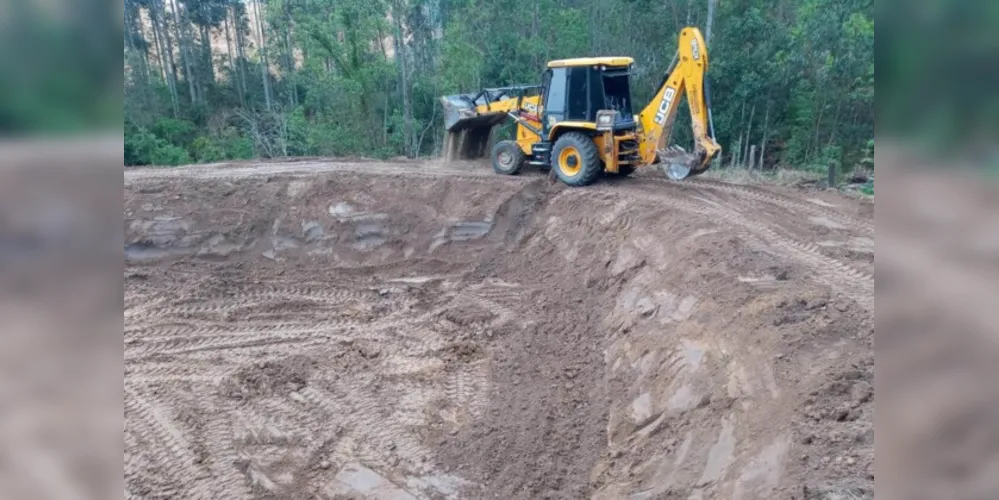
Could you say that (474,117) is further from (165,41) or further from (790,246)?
(165,41)

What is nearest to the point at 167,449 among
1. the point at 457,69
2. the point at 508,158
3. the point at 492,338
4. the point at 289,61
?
the point at 492,338

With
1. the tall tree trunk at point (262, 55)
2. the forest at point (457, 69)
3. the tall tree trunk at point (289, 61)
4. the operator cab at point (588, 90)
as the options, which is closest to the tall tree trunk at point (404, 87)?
the forest at point (457, 69)

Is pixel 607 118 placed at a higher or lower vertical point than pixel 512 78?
lower

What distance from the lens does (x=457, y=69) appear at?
21.7 meters

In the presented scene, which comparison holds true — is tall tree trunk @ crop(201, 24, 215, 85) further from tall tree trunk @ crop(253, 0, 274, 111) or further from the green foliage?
the green foliage

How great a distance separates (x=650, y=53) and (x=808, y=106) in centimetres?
522

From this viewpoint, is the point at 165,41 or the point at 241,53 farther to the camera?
the point at 241,53

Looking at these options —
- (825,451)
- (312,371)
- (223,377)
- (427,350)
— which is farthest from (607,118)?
(825,451)

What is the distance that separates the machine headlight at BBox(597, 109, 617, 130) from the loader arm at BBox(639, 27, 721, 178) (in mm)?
804

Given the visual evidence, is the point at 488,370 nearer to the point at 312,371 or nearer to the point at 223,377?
the point at 312,371

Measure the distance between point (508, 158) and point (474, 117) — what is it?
1.45 meters

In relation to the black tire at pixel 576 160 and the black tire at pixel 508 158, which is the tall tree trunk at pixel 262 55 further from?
the black tire at pixel 576 160

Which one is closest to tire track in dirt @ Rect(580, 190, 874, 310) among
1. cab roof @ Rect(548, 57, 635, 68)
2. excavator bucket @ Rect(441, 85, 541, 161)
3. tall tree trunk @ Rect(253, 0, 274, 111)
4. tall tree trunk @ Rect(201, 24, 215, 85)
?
cab roof @ Rect(548, 57, 635, 68)
